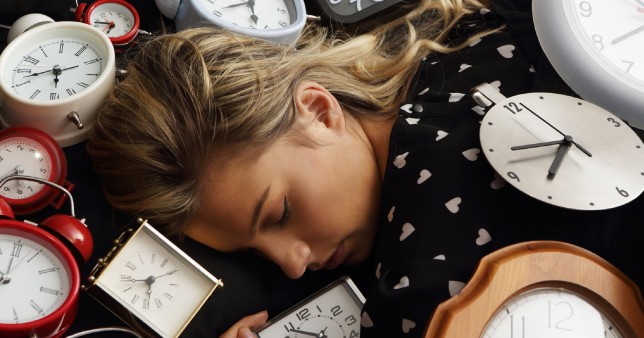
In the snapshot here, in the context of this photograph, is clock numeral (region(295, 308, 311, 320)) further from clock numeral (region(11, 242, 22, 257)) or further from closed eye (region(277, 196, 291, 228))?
clock numeral (region(11, 242, 22, 257))

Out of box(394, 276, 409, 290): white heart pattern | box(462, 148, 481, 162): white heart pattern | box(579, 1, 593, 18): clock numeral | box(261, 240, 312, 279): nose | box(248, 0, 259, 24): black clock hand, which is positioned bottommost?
box(261, 240, 312, 279): nose

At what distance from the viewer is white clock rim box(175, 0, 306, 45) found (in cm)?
141

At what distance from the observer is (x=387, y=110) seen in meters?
1.40

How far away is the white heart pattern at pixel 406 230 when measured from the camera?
3.87 feet

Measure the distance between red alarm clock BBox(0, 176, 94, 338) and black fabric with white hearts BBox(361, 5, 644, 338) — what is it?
44 cm

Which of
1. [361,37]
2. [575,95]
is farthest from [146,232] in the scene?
[575,95]

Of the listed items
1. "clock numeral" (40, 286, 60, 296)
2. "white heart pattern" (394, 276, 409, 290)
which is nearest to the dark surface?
"clock numeral" (40, 286, 60, 296)

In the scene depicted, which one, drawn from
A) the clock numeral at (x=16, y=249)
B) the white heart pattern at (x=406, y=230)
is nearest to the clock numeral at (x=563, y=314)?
the white heart pattern at (x=406, y=230)

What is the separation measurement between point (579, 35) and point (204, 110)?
592 millimetres

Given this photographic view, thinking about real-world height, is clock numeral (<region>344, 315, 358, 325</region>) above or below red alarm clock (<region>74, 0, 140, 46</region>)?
below

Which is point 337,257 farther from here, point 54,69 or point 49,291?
point 54,69

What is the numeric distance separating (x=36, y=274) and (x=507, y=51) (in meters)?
0.86

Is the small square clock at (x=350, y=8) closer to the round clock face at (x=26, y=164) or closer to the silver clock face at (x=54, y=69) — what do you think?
the silver clock face at (x=54, y=69)

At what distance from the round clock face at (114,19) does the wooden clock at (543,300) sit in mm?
819
